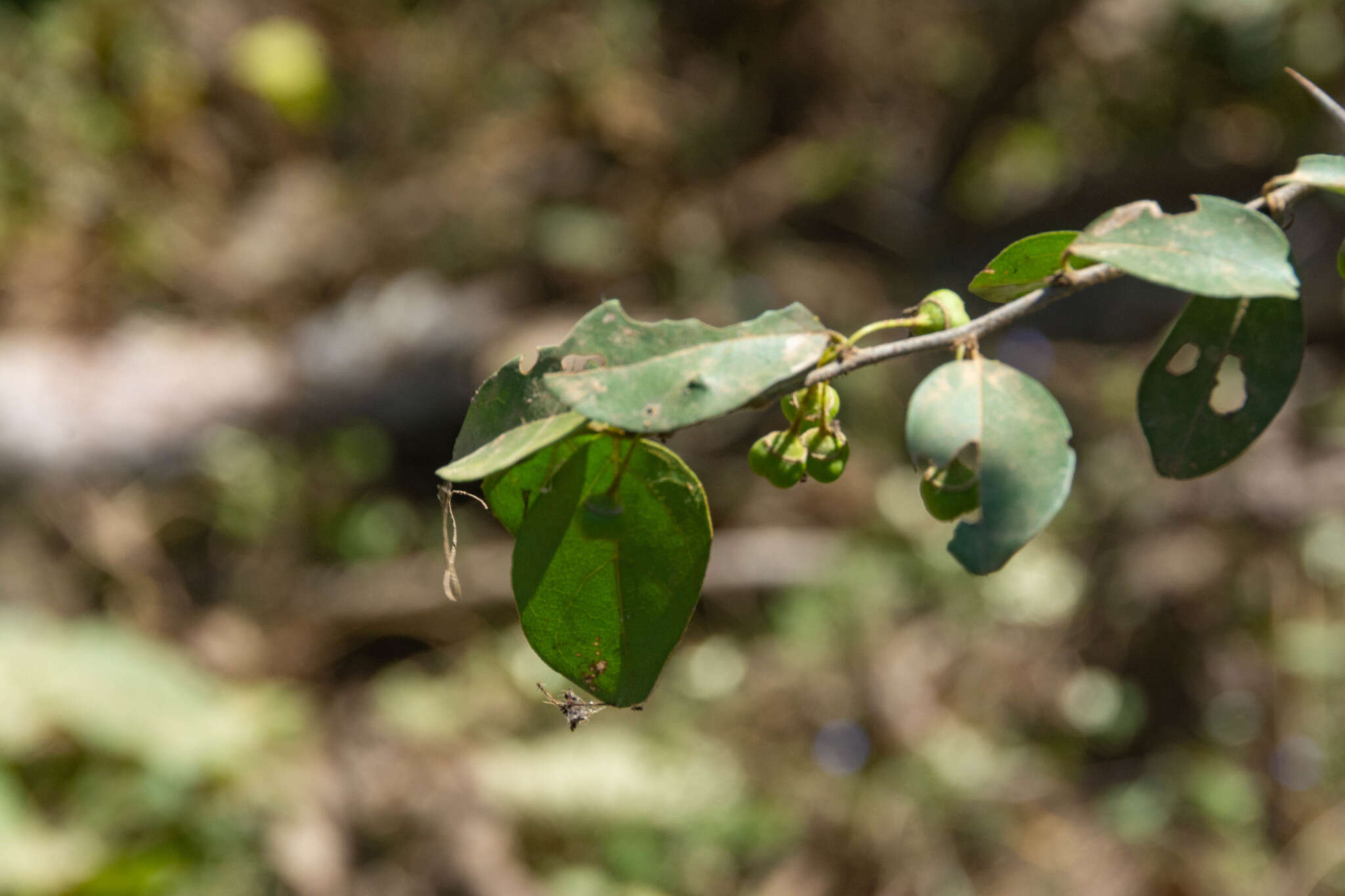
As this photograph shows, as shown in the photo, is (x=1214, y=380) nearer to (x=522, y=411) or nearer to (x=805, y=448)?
(x=805, y=448)

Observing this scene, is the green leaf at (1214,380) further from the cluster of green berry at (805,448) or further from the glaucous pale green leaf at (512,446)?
the glaucous pale green leaf at (512,446)

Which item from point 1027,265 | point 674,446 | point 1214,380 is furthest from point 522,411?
point 674,446

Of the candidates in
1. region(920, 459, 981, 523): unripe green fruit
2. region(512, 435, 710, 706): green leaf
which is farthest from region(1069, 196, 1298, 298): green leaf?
region(512, 435, 710, 706): green leaf

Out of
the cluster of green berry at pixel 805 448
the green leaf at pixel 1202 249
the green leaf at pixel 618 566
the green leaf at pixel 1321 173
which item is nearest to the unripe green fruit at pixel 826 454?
the cluster of green berry at pixel 805 448

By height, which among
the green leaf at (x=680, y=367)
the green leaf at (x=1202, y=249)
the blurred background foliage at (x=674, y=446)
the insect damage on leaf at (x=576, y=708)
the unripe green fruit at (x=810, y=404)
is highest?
the green leaf at (x=1202, y=249)

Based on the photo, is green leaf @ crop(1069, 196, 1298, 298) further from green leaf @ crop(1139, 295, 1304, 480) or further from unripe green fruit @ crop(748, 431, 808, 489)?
unripe green fruit @ crop(748, 431, 808, 489)

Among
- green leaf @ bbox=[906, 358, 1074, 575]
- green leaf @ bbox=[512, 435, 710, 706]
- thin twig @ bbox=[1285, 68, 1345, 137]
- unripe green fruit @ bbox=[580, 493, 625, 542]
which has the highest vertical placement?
thin twig @ bbox=[1285, 68, 1345, 137]

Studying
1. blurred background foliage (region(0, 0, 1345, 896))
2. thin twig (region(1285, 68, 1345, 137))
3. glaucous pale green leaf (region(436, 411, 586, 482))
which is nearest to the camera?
glaucous pale green leaf (region(436, 411, 586, 482))
